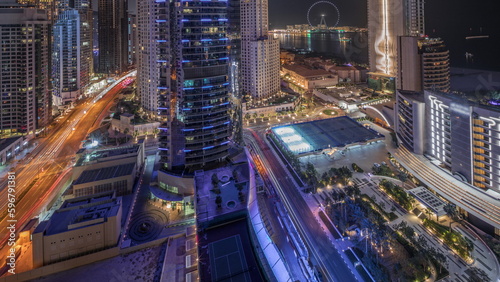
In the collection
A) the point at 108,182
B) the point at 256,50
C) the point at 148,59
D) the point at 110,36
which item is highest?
the point at 110,36

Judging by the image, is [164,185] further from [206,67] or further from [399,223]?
[399,223]

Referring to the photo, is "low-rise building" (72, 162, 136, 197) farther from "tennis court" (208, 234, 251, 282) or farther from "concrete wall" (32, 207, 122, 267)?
"tennis court" (208, 234, 251, 282)

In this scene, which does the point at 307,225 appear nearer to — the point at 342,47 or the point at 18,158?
the point at 18,158

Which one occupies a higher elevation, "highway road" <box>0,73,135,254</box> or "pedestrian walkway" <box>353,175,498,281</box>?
"highway road" <box>0,73,135,254</box>

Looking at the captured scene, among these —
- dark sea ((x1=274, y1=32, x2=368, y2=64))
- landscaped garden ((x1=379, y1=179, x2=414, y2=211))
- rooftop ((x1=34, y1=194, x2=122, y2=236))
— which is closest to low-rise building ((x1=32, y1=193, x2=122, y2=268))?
rooftop ((x1=34, y1=194, x2=122, y2=236))

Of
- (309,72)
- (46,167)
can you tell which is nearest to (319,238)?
(46,167)

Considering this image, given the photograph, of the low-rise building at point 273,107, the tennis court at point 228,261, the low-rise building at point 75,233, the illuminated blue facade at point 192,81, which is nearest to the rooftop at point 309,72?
the low-rise building at point 273,107
